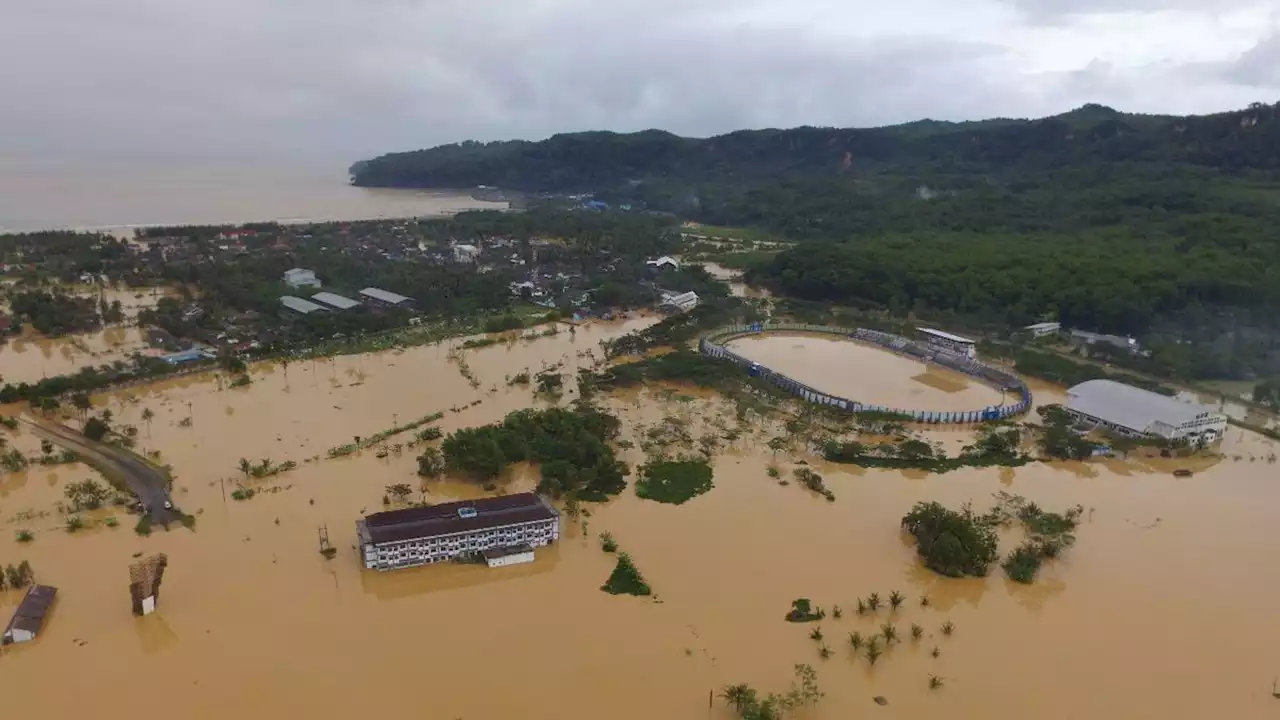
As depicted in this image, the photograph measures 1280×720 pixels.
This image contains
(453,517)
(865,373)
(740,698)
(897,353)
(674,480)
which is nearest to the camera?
(740,698)

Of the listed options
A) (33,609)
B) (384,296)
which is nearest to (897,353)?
(384,296)

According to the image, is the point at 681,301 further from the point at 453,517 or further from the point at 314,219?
the point at 314,219

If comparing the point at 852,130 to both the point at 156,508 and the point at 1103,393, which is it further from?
the point at 156,508

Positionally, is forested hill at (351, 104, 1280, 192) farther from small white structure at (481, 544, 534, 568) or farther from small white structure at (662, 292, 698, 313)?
small white structure at (481, 544, 534, 568)

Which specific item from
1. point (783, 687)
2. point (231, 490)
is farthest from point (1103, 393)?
point (231, 490)

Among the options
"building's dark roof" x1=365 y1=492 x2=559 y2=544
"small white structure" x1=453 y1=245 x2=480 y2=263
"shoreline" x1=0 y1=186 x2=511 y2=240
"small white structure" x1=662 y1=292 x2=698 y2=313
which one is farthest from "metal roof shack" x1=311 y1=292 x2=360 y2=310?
"shoreline" x1=0 y1=186 x2=511 y2=240

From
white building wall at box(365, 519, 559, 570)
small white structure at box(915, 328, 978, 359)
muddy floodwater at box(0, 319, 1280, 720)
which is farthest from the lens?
small white structure at box(915, 328, 978, 359)
